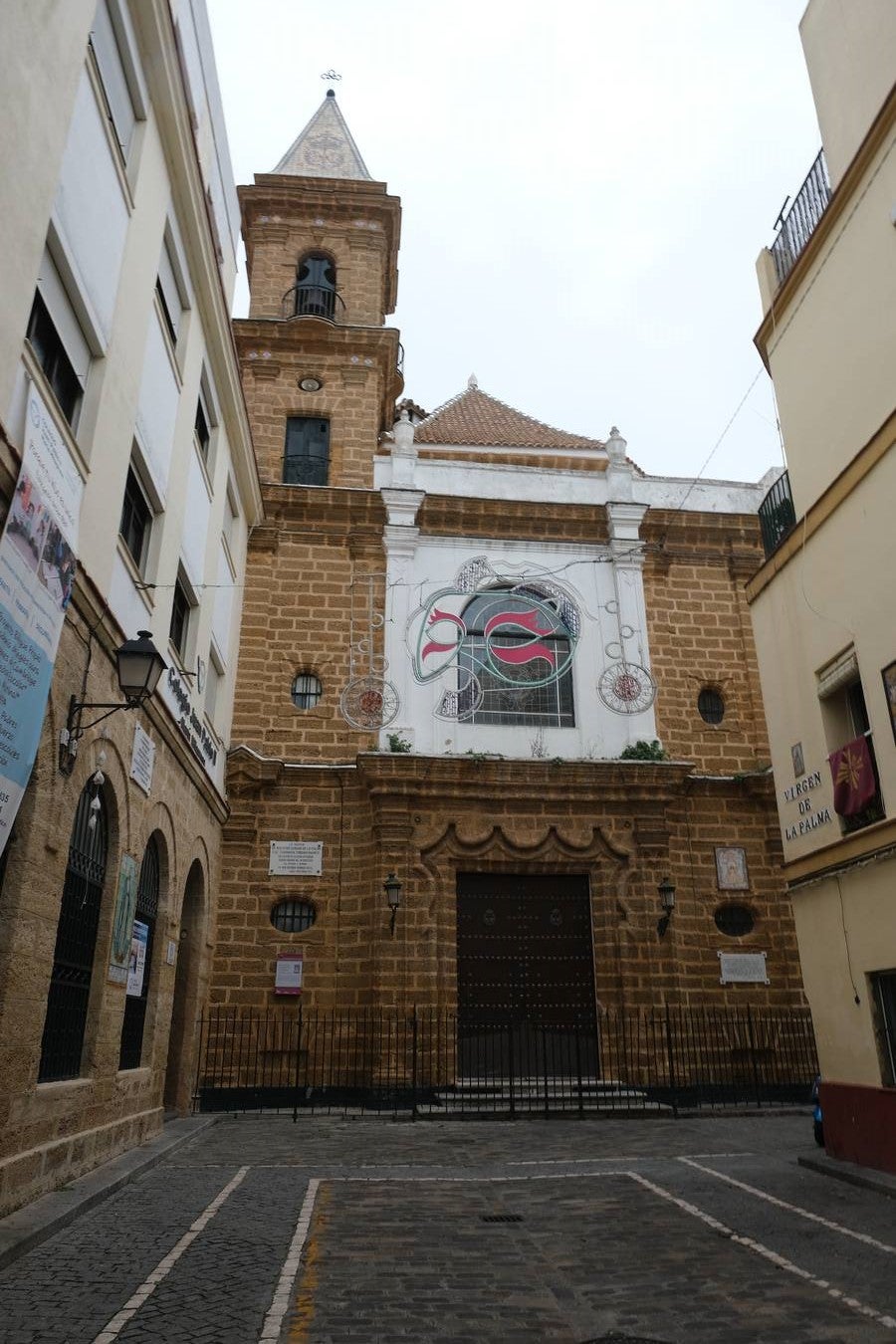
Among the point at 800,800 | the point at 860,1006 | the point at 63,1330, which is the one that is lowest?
the point at 63,1330

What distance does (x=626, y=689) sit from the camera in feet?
55.3

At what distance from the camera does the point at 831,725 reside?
9688 millimetres

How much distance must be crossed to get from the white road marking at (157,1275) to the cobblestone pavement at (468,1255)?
16mm

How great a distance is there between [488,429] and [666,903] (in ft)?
38.8

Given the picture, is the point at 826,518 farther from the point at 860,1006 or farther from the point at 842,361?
the point at 860,1006

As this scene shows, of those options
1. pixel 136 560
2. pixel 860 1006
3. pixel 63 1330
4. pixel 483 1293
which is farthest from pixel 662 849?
pixel 63 1330

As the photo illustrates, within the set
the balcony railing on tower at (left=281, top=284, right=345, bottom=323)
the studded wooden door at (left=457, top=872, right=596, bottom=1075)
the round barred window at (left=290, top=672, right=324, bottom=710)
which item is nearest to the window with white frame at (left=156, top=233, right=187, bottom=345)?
the round barred window at (left=290, top=672, right=324, bottom=710)

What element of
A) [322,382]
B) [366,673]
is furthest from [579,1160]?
[322,382]

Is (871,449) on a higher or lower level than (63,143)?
lower

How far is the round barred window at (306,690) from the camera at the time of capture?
54.6 ft

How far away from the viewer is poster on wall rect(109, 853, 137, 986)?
30.1ft

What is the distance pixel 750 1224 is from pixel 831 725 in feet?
15.3

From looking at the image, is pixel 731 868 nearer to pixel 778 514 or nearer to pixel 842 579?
pixel 778 514

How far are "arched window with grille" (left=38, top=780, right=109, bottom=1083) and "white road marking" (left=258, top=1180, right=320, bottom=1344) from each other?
2271 mm
